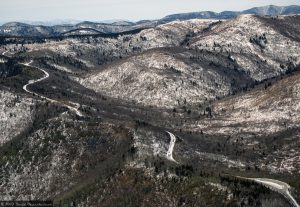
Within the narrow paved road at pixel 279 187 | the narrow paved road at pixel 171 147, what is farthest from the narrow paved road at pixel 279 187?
the narrow paved road at pixel 171 147

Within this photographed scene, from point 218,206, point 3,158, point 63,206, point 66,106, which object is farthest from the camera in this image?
point 66,106

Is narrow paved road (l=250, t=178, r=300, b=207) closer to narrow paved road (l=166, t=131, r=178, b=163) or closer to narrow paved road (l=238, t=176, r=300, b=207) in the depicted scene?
narrow paved road (l=238, t=176, r=300, b=207)

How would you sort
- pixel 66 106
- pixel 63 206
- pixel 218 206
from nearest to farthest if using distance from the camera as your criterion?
pixel 218 206 → pixel 63 206 → pixel 66 106

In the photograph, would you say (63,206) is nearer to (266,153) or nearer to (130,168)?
(130,168)

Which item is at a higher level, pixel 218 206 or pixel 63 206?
pixel 218 206

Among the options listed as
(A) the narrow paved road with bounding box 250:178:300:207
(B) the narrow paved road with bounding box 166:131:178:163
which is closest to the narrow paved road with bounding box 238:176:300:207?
(A) the narrow paved road with bounding box 250:178:300:207

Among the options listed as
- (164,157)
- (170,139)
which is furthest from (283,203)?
(170,139)

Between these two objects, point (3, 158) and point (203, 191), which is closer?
point (203, 191)

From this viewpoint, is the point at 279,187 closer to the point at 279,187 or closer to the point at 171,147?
the point at 279,187

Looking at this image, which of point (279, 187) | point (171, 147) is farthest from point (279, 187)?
point (171, 147)
